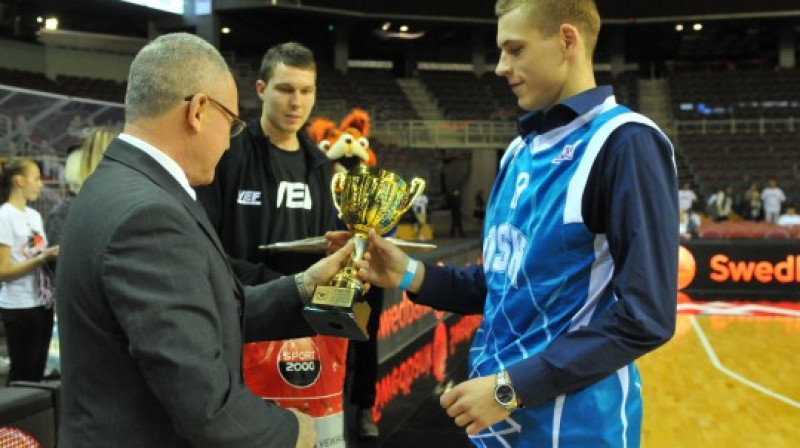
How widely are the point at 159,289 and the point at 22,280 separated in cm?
316

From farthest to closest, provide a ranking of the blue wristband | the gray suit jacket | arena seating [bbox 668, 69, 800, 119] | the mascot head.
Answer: arena seating [bbox 668, 69, 800, 119], the mascot head, the blue wristband, the gray suit jacket

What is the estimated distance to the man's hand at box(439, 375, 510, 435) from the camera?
129cm

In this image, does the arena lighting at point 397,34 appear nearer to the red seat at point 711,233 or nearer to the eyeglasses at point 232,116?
the red seat at point 711,233

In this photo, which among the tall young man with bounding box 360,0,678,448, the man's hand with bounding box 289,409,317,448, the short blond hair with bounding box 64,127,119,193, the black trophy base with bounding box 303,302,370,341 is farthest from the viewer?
the short blond hair with bounding box 64,127,119,193

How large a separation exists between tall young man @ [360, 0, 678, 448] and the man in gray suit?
1.33 ft

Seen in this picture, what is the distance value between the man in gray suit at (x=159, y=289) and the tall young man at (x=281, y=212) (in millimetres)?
942

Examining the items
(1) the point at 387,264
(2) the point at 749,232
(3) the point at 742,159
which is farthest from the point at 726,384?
(3) the point at 742,159

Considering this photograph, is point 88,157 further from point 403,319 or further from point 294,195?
point 403,319

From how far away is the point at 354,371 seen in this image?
12.9 feet

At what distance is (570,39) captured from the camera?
4.72 feet

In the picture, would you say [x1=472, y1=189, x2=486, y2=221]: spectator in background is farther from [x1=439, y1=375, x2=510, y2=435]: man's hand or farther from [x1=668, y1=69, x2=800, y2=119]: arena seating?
[x1=439, y1=375, x2=510, y2=435]: man's hand

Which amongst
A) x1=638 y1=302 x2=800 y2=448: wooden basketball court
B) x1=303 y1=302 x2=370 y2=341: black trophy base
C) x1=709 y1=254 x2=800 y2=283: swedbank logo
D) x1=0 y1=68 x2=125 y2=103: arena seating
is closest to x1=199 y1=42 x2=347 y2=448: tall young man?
x1=303 y1=302 x2=370 y2=341: black trophy base

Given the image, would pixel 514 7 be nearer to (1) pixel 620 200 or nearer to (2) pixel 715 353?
(1) pixel 620 200

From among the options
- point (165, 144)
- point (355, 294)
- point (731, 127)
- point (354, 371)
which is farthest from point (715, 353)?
point (731, 127)
